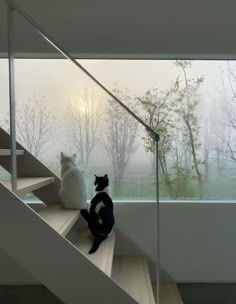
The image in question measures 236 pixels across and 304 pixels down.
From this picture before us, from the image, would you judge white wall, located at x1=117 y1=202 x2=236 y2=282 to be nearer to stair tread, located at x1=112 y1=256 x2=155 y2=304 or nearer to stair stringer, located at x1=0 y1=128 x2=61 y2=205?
stair tread, located at x1=112 y1=256 x2=155 y2=304

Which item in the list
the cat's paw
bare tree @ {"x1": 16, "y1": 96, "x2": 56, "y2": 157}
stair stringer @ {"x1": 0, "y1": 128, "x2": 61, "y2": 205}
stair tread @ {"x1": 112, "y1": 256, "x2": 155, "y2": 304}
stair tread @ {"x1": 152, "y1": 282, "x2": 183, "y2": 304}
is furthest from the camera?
bare tree @ {"x1": 16, "y1": 96, "x2": 56, "y2": 157}

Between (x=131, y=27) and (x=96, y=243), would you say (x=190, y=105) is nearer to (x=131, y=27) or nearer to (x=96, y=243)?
(x=131, y=27)

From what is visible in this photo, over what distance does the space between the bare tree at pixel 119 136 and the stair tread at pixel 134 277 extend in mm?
597

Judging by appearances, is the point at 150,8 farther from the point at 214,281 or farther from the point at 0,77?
the point at 214,281

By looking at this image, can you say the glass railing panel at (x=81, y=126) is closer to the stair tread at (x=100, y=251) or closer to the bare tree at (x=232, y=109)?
the stair tread at (x=100, y=251)

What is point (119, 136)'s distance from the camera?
300cm

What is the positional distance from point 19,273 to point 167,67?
82.9 inches

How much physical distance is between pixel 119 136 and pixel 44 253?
151cm

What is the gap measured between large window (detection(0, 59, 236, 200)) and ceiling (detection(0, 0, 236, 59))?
0.17 metres

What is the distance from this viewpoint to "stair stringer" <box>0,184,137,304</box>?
1.65 m

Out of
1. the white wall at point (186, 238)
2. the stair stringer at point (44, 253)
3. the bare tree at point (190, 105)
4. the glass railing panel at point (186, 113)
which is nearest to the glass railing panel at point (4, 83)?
the glass railing panel at point (186, 113)

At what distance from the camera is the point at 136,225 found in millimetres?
2918

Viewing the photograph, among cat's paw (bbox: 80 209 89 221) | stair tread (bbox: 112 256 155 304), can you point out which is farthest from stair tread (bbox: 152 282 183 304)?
cat's paw (bbox: 80 209 89 221)

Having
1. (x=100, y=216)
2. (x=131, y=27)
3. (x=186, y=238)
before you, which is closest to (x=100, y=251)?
(x=100, y=216)
